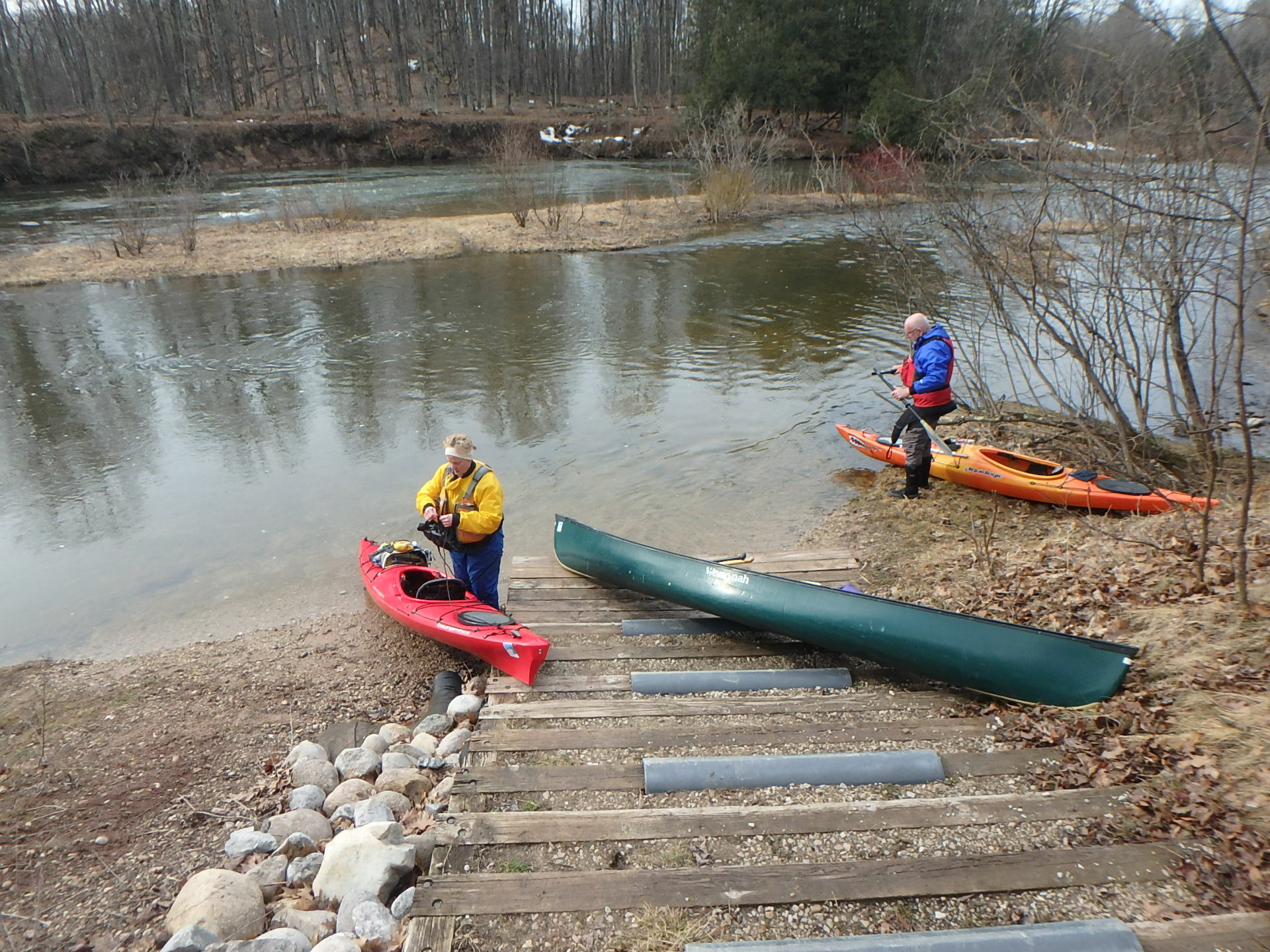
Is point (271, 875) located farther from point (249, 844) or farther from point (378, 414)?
point (378, 414)

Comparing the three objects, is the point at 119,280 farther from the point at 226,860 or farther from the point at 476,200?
the point at 226,860

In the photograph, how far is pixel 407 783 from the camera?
446 cm

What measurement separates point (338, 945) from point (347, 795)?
1360mm

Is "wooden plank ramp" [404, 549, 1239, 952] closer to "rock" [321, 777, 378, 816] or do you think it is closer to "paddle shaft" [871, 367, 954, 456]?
"rock" [321, 777, 378, 816]

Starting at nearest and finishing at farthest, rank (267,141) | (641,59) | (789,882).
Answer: (789,882), (267,141), (641,59)

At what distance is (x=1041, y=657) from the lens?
4141 millimetres

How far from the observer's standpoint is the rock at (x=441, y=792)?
4.33 m

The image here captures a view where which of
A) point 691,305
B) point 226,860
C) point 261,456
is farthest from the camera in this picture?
point 691,305

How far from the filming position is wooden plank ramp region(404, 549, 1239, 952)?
303 centimetres

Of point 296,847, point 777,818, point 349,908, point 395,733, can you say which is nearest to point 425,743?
point 395,733

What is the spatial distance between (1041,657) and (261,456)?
373 inches

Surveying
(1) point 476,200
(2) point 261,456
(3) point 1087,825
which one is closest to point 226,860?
(3) point 1087,825

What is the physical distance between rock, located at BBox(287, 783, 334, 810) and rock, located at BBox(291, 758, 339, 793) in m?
0.08

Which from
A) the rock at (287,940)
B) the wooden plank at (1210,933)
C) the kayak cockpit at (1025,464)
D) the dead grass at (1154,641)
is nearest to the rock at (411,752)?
the rock at (287,940)
